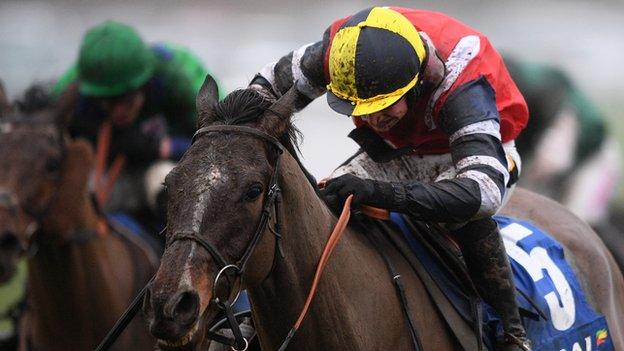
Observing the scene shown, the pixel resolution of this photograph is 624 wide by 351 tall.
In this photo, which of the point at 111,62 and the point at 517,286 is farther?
the point at 111,62

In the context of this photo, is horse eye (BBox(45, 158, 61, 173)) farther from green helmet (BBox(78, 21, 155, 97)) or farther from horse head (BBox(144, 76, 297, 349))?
horse head (BBox(144, 76, 297, 349))

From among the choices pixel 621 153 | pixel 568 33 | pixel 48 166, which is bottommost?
pixel 621 153

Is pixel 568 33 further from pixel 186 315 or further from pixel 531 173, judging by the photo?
pixel 186 315

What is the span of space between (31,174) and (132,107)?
70.9 inches

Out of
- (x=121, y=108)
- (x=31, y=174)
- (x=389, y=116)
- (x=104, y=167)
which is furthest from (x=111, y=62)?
(x=389, y=116)

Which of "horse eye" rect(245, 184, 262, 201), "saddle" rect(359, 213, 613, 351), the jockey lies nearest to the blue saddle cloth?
"saddle" rect(359, 213, 613, 351)

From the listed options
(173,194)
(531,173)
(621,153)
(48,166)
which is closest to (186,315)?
(173,194)

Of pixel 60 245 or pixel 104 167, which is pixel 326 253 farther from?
pixel 104 167

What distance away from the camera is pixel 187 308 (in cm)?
340

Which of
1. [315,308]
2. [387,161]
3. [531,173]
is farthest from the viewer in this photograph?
[531,173]

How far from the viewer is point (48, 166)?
6879mm

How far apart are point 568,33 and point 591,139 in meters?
1.42

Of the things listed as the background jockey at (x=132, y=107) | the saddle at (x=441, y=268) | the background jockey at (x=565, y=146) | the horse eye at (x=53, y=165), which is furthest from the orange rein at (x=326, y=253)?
the background jockey at (x=565, y=146)

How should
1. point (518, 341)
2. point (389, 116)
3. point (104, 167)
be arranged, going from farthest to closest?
point (104, 167) < point (518, 341) < point (389, 116)
